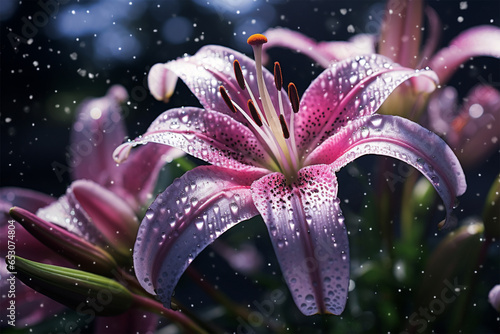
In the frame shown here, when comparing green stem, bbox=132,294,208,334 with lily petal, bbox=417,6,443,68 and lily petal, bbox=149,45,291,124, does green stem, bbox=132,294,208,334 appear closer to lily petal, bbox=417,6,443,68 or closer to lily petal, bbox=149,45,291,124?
lily petal, bbox=149,45,291,124

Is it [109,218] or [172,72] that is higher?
[172,72]

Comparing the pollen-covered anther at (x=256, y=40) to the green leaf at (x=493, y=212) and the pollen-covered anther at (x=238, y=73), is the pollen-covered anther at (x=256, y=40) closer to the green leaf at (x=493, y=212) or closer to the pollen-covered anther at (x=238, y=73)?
the pollen-covered anther at (x=238, y=73)

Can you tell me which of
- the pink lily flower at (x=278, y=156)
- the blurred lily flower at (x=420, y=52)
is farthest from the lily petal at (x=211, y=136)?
the blurred lily flower at (x=420, y=52)

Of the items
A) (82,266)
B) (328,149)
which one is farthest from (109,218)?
(328,149)

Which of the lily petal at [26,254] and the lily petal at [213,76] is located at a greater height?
the lily petal at [213,76]

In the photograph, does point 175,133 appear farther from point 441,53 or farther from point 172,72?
point 441,53

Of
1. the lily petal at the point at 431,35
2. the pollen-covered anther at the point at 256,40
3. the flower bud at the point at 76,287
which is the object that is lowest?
the flower bud at the point at 76,287
